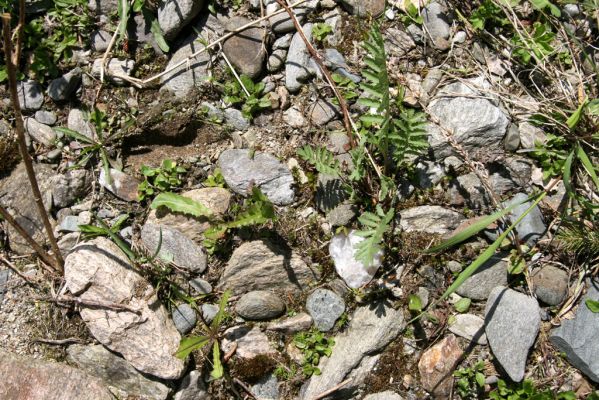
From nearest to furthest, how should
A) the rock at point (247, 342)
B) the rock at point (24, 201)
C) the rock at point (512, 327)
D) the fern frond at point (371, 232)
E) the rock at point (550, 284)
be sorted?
the fern frond at point (371, 232), the rock at point (512, 327), the rock at point (550, 284), the rock at point (247, 342), the rock at point (24, 201)

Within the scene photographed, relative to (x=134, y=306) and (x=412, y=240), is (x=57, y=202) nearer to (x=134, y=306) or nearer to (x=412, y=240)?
(x=134, y=306)

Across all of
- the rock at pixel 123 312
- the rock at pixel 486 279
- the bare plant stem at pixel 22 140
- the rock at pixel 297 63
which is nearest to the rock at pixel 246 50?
the rock at pixel 297 63

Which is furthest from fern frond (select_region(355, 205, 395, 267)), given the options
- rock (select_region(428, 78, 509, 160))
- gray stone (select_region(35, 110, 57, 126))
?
gray stone (select_region(35, 110, 57, 126))

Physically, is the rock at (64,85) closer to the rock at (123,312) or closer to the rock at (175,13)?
the rock at (175,13)

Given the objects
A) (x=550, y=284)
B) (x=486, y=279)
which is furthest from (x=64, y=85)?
(x=550, y=284)

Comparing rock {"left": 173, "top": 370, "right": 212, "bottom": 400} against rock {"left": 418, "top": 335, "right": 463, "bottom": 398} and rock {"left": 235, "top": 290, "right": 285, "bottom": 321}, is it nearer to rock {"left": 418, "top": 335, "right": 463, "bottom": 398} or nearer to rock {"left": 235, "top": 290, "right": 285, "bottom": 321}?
rock {"left": 235, "top": 290, "right": 285, "bottom": 321}

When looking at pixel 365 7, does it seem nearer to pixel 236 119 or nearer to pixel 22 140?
pixel 236 119
